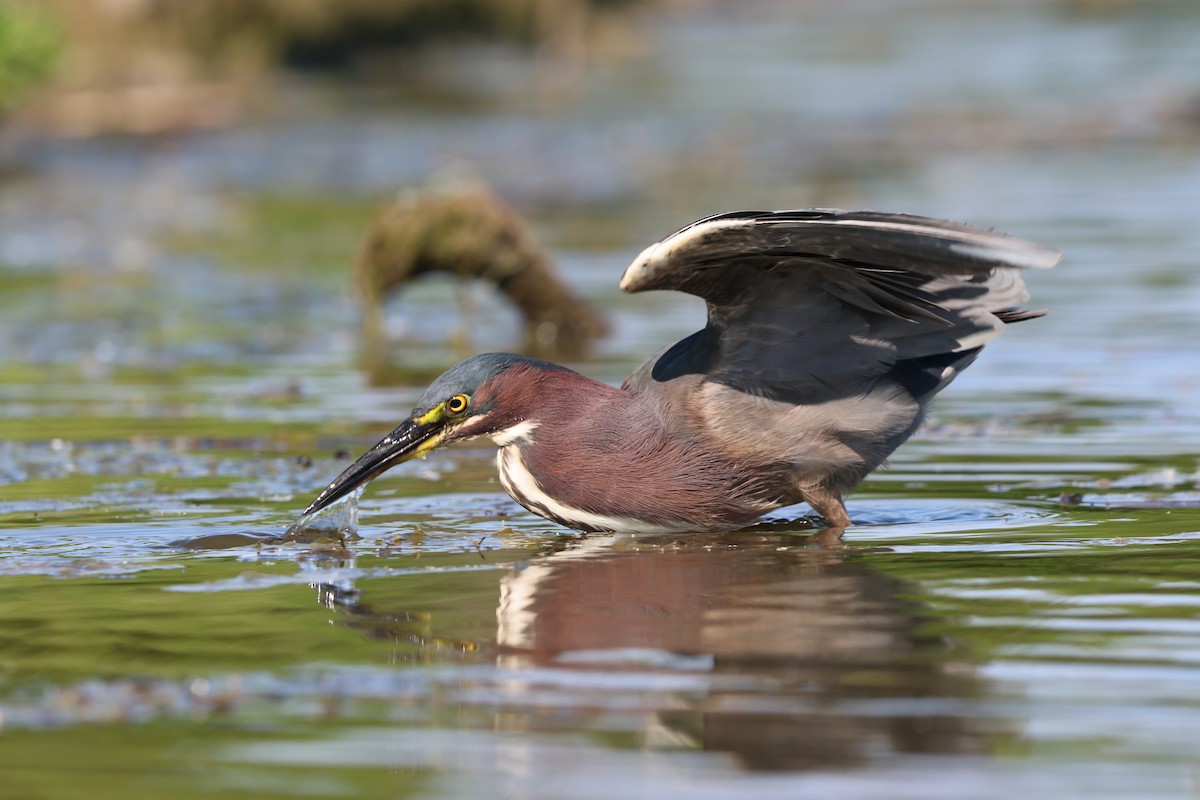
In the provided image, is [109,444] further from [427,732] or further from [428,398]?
[427,732]

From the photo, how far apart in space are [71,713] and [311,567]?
186 centimetres

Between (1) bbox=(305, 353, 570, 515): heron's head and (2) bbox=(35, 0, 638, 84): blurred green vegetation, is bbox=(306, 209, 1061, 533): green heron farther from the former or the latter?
(2) bbox=(35, 0, 638, 84): blurred green vegetation

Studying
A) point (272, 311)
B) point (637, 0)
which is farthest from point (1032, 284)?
point (637, 0)

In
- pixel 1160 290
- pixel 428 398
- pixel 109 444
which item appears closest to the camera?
pixel 428 398

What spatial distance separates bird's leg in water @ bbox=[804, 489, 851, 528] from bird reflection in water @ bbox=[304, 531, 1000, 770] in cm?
16

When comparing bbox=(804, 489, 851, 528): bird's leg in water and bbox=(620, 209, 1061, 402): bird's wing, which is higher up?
bbox=(620, 209, 1061, 402): bird's wing

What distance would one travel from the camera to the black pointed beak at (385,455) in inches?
292

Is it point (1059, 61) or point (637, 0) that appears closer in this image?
point (1059, 61)

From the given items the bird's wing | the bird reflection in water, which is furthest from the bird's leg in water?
the bird's wing

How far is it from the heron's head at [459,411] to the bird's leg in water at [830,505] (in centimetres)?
109

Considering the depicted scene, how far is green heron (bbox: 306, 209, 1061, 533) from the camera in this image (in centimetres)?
727

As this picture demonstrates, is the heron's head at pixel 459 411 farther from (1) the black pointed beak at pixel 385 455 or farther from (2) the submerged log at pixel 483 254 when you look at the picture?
(2) the submerged log at pixel 483 254

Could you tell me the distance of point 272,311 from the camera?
15.1m

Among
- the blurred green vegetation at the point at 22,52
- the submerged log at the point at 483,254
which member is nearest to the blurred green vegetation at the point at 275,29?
the blurred green vegetation at the point at 22,52
